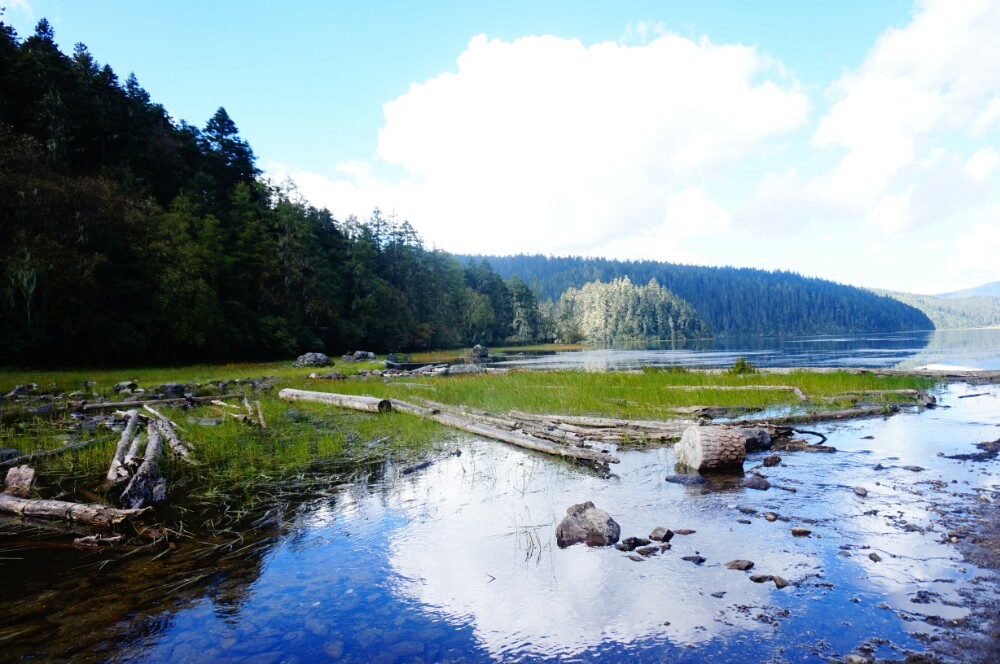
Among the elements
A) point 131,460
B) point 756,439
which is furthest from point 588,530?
point 131,460

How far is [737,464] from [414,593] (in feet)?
23.8

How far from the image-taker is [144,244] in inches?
1535

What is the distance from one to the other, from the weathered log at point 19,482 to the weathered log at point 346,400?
9.92 metres

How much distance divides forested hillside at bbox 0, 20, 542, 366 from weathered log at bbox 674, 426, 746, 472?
124 feet

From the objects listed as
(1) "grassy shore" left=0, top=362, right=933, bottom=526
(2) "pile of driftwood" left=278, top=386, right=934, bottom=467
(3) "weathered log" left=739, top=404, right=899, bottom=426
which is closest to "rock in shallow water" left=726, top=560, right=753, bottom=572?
(2) "pile of driftwood" left=278, top=386, right=934, bottom=467

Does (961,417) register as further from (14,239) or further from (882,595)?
(14,239)

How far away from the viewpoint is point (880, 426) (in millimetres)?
13984

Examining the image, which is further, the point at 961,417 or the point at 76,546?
the point at 961,417

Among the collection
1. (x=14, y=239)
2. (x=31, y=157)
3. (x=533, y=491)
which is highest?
(x=31, y=157)

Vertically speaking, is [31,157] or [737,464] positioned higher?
[31,157]

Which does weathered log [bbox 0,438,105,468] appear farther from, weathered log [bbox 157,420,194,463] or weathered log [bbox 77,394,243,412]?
weathered log [bbox 77,394,243,412]

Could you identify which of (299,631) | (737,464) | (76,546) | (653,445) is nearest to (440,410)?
(653,445)

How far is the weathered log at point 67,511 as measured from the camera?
22.8 feet

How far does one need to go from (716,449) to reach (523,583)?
230 inches
